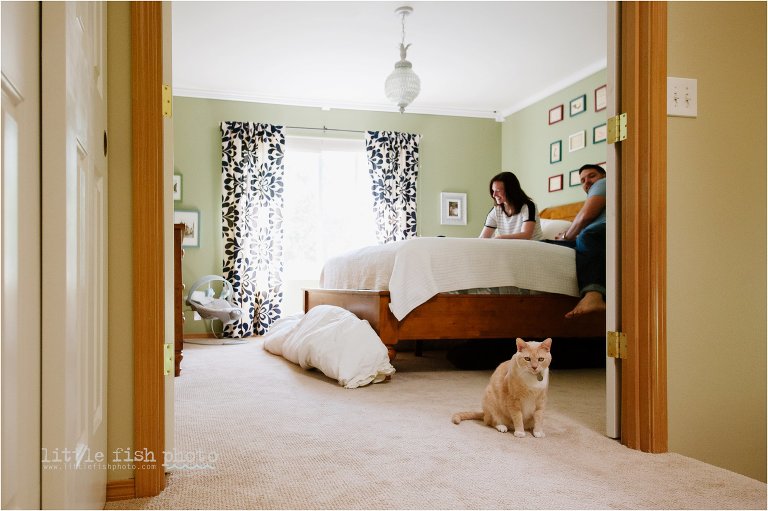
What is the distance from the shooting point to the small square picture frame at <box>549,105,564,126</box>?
18.4 ft

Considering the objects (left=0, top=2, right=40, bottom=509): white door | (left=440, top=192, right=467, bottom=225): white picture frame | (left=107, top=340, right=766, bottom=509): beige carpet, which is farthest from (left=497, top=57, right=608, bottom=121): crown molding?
(left=0, top=2, right=40, bottom=509): white door

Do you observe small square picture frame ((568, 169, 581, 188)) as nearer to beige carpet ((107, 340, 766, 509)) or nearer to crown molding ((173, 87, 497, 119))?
crown molding ((173, 87, 497, 119))

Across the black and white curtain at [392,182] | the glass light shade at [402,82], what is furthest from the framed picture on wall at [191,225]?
the glass light shade at [402,82]

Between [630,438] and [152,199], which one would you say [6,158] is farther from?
[630,438]

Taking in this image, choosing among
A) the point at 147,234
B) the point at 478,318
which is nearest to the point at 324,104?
the point at 478,318

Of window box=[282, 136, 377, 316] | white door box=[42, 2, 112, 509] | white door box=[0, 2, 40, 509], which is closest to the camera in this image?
white door box=[0, 2, 40, 509]

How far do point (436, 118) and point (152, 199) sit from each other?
5.37m

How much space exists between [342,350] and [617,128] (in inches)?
67.7

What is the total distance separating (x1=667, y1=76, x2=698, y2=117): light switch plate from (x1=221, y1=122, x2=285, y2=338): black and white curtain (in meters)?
4.48

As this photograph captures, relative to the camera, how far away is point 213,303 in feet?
16.8

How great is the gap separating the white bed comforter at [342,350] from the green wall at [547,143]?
116 inches

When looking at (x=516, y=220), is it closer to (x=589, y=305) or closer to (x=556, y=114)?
(x=589, y=305)

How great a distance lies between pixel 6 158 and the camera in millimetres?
703

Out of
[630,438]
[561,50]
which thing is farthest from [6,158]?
[561,50]
